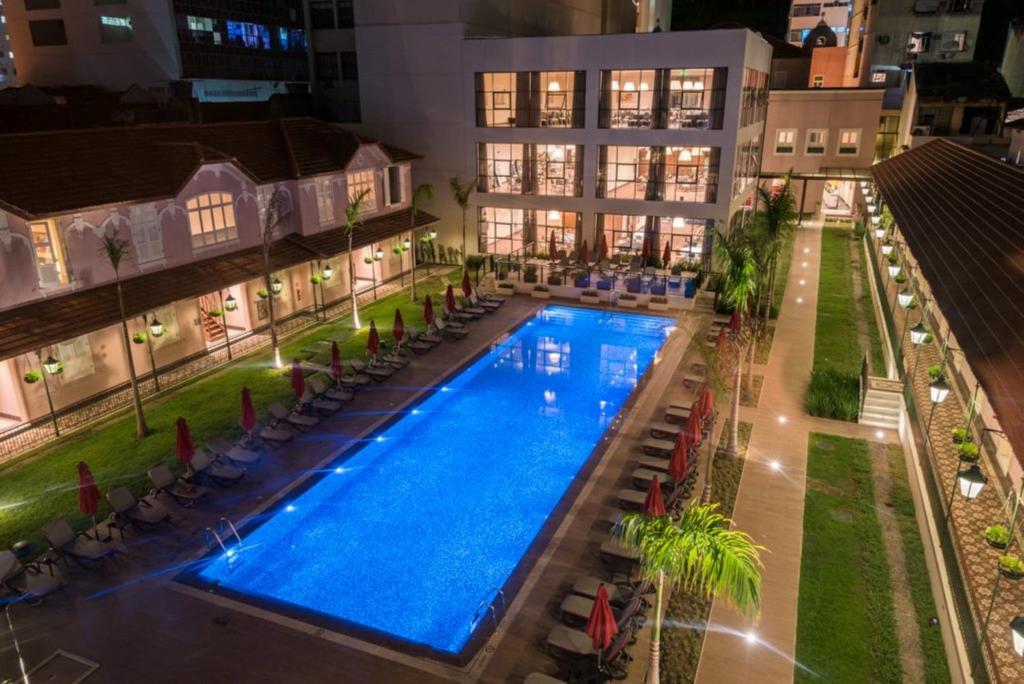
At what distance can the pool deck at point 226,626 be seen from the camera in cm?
1120

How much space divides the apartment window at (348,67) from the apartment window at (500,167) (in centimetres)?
1582

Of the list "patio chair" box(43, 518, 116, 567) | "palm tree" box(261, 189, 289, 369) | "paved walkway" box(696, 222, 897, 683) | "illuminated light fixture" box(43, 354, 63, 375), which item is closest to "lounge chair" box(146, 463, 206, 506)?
"patio chair" box(43, 518, 116, 567)

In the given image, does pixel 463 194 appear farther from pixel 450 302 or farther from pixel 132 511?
pixel 132 511

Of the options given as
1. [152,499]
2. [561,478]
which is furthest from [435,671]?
[152,499]

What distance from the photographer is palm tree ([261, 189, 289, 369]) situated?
23.2m

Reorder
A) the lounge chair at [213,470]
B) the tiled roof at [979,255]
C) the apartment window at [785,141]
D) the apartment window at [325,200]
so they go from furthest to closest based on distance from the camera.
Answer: the apartment window at [785,141] < the apartment window at [325,200] < the lounge chair at [213,470] < the tiled roof at [979,255]

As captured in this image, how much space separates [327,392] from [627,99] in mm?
22727

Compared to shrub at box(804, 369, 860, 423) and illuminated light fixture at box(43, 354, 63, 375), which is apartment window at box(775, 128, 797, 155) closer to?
shrub at box(804, 369, 860, 423)

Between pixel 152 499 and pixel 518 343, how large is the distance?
49.8 feet

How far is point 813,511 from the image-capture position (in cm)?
1520

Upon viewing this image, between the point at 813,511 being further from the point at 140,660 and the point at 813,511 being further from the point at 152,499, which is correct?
the point at 152,499

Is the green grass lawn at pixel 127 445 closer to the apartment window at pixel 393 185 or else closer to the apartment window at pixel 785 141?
the apartment window at pixel 393 185

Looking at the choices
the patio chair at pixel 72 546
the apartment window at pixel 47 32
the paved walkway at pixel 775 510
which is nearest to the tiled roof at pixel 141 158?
the patio chair at pixel 72 546

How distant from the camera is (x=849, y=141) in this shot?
157 ft
